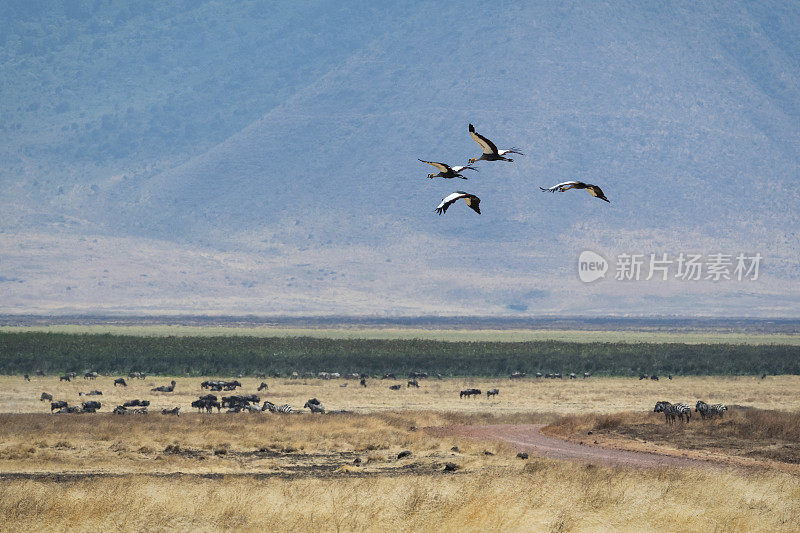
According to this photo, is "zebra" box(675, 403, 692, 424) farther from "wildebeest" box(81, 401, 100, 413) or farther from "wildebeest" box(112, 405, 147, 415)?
"wildebeest" box(81, 401, 100, 413)

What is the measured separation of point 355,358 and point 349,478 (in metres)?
63.2

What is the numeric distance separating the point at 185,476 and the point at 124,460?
4613mm

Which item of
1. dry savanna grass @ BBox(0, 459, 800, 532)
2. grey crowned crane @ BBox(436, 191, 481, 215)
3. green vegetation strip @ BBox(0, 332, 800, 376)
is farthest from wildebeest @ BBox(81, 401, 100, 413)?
grey crowned crane @ BBox(436, 191, 481, 215)

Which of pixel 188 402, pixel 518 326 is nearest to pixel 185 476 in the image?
pixel 188 402

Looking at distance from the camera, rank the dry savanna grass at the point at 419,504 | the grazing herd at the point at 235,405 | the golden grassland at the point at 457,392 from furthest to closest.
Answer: the golden grassland at the point at 457,392 → the grazing herd at the point at 235,405 → the dry savanna grass at the point at 419,504

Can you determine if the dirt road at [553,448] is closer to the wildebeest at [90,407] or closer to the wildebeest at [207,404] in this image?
the wildebeest at [207,404]

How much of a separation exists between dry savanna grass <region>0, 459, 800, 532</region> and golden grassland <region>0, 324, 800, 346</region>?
Answer: 125 m

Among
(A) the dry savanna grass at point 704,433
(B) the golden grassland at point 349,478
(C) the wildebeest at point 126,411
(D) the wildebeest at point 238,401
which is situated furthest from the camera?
(D) the wildebeest at point 238,401

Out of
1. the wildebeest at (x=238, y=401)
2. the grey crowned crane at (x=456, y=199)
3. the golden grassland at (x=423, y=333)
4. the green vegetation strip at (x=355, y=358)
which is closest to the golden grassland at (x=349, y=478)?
the wildebeest at (x=238, y=401)

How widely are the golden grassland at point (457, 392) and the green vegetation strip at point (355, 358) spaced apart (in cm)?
735

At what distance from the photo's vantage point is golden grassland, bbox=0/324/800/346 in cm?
15650

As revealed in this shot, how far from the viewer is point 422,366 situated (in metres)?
91.6

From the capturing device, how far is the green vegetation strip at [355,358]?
8759cm

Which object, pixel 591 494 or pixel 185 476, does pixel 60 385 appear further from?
pixel 591 494
